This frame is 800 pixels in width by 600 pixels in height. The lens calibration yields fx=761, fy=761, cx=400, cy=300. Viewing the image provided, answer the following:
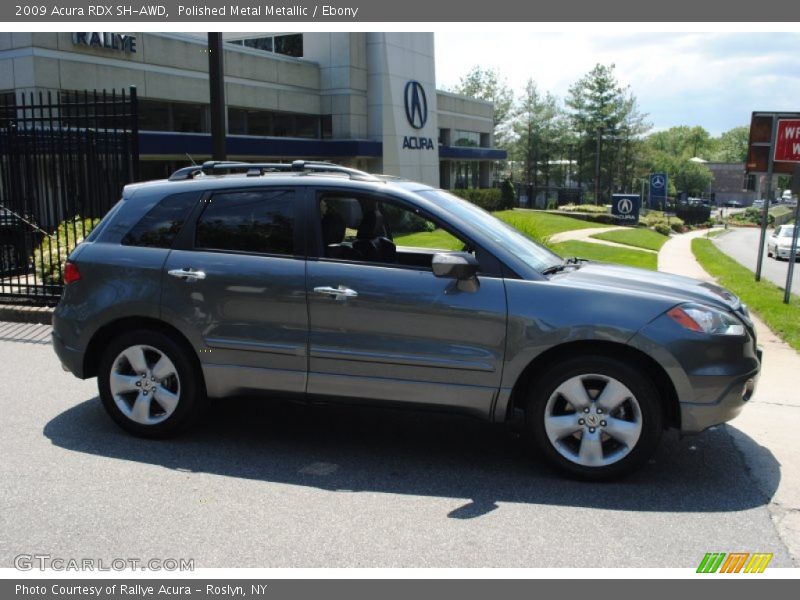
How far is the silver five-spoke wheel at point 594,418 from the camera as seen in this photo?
4539 millimetres

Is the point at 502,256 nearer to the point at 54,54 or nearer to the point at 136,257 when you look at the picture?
the point at 136,257

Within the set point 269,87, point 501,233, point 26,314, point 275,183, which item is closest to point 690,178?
point 269,87

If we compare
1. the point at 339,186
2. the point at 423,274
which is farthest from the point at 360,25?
the point at 423,274

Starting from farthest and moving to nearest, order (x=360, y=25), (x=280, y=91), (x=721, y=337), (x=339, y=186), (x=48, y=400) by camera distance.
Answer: (x=280, y=91) → (x=360, y=25) → (x=48, y=400) → (x=339, y=186) → (x=721, y=337)

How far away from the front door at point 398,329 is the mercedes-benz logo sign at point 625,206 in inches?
1601

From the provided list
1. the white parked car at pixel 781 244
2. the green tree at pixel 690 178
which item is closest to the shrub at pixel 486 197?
the white parked car at pixel 781 244

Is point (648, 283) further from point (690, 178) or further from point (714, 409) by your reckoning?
point (690, 178)

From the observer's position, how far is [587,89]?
7806cm

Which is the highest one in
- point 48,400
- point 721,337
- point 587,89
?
point 587,89

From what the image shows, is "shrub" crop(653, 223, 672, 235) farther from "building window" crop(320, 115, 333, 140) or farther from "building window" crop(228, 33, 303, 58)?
"building window" crop(228, 33, 303, 58)

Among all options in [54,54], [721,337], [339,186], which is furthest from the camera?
[54,54]

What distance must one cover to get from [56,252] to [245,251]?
644cm

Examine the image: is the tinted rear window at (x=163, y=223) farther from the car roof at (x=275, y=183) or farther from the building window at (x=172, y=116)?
the building window at (x=172, y=116)

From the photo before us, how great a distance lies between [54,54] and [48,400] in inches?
668
